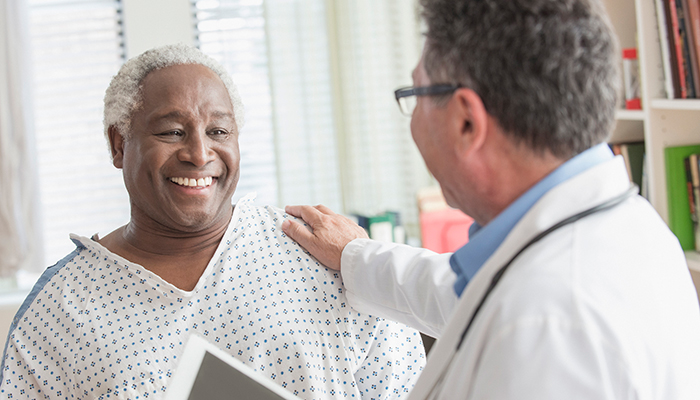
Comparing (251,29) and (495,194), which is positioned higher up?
(251,29)

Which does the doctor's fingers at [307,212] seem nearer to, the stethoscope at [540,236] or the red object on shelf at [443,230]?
the stethoscope at [540,236]

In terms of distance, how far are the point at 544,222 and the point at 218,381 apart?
0.48 metres

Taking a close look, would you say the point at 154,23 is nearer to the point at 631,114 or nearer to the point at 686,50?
the point at 631,114

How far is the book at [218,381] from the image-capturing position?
0.81 m

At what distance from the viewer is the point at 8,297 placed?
3.28m

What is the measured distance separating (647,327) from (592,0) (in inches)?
16.3

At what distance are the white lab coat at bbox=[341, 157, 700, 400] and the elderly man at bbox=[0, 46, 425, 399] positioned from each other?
46 cm

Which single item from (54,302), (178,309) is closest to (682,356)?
(178,309)

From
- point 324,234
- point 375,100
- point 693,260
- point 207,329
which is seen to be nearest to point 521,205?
point 324,234

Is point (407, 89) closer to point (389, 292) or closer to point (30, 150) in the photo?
point (389, 292)

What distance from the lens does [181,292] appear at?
1219 mm

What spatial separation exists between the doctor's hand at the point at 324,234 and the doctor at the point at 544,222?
1.48 feet

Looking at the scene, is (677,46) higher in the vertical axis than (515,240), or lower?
higher

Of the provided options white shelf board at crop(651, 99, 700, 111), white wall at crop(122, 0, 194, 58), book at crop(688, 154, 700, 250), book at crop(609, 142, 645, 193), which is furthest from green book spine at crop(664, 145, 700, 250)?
white wall at crop(122, 0, 194, 58)
